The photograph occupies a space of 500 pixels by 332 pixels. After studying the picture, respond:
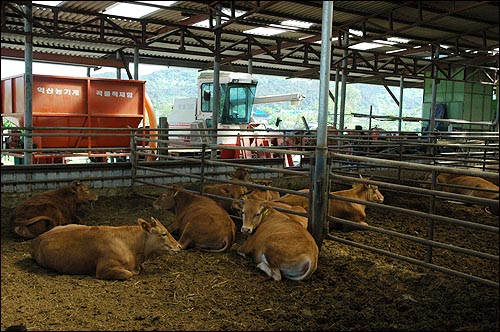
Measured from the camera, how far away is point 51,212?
5781 millimetres

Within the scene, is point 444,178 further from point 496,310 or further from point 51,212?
point 51,212

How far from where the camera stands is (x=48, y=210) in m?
5.77

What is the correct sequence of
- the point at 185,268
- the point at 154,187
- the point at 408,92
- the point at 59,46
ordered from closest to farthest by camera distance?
the point at 185,268 → the point at 154,187 → the point at 59,46 → the point at 408,92

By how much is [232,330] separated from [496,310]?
188cm

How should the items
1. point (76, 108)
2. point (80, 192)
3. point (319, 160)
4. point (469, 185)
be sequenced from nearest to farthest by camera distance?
point (319, 160) < point (80, 192) < point (469, 185) < point (76, 108)

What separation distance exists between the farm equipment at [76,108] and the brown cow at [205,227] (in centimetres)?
423

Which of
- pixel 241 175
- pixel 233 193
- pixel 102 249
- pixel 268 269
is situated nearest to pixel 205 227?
pixel 268 269

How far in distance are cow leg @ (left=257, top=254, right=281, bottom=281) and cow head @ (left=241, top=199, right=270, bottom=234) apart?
69 centimetres

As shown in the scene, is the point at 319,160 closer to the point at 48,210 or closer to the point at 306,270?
the point at 306,270

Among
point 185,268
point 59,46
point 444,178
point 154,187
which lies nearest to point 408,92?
point 59,46

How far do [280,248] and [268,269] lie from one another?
214 mm

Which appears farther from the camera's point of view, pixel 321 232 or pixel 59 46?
pixel 59 46

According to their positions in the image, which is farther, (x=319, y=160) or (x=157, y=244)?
(x=319, y=160)

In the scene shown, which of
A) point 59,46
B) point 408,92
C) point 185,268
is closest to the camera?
point 185,268
